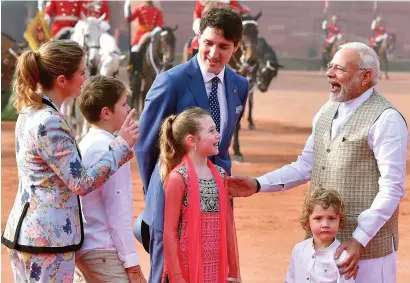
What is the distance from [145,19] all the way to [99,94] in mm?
14017

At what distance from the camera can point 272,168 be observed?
13844mm

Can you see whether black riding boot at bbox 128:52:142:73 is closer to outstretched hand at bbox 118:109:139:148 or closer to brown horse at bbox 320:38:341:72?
brown horse at bbox 320:38:341:72

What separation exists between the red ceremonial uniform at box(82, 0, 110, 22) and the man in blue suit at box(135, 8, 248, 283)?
1250 cm

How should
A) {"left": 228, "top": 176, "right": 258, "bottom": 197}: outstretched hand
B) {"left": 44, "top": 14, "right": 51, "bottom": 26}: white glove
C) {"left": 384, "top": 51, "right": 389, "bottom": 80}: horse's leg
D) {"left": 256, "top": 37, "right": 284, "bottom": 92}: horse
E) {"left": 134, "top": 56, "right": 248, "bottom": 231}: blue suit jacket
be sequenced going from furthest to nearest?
1. {"left": 384, "top": 51, "right": 389, "bottom": 80}: horse's leg
2. {"left": 256, "top": 37, "right": 284, "bottom": 92}: horse
3. {"left": 44, "top": 14, "right": 51, "bottom": 26}: white glove
4. {"left": 228, "top": 176, "right": 258, "bottom": 197}: outstretched hand
5. {"left": 134, "top": 56, "right": 248, "bottom": 231}: blue suit jacket

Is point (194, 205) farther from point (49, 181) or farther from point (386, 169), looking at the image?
point (386, 169)

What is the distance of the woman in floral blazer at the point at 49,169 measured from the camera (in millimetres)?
3742

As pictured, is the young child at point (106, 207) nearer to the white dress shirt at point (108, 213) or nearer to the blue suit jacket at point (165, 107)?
the white dress shirt at point (108, 213)

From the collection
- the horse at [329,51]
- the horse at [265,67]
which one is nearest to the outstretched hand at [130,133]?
the horse at [265,67]

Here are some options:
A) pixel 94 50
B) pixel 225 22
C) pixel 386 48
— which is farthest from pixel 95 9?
pixel 225 22

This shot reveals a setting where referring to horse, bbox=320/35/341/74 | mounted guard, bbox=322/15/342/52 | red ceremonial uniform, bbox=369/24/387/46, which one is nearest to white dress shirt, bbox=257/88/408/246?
horse, bbox=320/35/341/74

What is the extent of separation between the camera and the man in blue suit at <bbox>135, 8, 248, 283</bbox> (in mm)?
4129

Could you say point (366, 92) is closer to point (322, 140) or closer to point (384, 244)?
point (322, 140)

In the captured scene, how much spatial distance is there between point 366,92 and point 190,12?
17.4m

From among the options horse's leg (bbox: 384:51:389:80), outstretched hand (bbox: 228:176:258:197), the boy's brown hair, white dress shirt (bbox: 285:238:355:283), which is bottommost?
horse's leg (bbox: 384:51:389:80)
